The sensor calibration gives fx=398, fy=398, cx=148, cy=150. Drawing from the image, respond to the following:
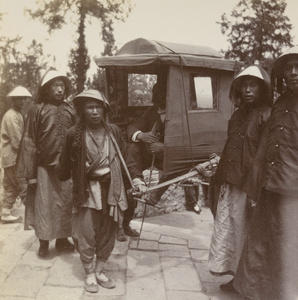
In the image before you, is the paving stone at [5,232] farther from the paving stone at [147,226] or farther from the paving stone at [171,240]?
the paving stone at [171,240]

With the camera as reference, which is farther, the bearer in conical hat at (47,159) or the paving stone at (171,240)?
the paving stone at (171,240)

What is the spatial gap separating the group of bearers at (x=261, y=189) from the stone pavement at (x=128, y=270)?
1.48 feet

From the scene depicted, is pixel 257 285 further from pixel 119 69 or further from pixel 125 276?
pixel 119 69

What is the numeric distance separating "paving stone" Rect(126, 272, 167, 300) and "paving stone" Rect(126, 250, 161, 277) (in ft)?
0.33

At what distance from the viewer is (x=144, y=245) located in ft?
16.0

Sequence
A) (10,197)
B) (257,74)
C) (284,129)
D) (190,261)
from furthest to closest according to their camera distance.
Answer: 1. (10,197)
2. (190,261)
3. (257,74)
4. (284,129)

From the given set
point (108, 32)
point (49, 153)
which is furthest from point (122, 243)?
point (108, 32)

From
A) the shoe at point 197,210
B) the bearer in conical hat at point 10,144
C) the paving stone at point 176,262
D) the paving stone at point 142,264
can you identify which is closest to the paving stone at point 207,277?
the paving stone at point 176,262

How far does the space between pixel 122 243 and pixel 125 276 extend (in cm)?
92

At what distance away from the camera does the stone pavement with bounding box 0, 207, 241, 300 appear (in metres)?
3.60

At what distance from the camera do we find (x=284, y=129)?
310 cm

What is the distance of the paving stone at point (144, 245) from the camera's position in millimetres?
4781

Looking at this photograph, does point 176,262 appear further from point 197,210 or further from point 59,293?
point 197,210

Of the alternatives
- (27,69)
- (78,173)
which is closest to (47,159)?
(78,173)
